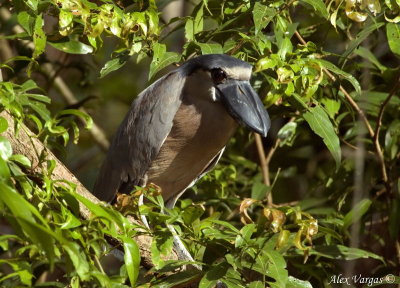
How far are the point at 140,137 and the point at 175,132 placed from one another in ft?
0.51

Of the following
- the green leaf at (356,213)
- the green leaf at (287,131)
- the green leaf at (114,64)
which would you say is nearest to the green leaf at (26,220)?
the green leaf at (114,64)

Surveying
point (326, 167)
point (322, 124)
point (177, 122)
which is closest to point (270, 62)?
point (322, 124)

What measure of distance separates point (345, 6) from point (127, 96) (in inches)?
111

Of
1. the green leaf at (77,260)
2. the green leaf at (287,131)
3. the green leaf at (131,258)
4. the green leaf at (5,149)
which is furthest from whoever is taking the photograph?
the green leaf at (287,131)

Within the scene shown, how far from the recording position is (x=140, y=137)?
11.0 ft

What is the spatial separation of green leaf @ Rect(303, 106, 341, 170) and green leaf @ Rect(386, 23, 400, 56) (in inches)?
12.9

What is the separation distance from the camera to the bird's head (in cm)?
283

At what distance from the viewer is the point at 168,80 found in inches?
131

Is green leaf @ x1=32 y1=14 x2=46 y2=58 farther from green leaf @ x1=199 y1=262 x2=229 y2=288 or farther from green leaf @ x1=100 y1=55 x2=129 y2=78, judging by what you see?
green leaf @ x1=199 y1=262 x2=229 y2=288

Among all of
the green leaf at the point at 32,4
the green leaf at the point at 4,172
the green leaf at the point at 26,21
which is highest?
the green leaf at the point at 32,4

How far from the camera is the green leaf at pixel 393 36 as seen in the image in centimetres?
274

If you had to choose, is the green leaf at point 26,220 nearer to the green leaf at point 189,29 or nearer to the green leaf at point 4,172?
the green leaf at point 4,172

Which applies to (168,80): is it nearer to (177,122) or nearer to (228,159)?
(177,122)

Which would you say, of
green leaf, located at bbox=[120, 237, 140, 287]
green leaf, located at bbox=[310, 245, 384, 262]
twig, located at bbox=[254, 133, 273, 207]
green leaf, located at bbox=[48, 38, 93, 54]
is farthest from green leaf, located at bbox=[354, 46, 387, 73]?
green leaf, located at bbox=[120, 237, 140, 287]
